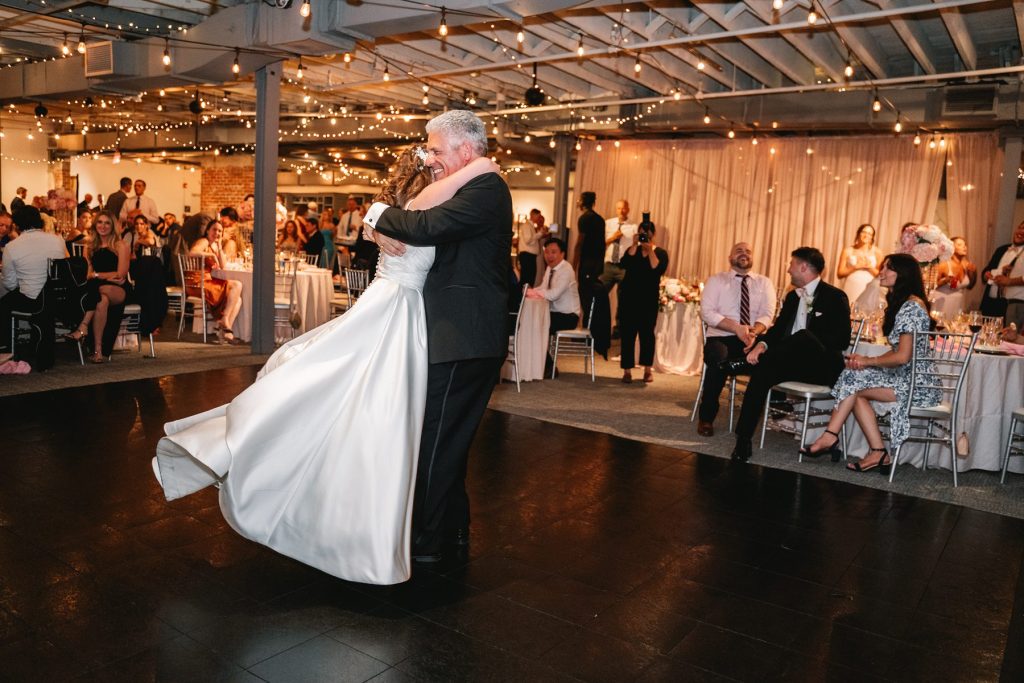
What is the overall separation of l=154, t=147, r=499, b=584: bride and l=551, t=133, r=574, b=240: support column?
398 inches

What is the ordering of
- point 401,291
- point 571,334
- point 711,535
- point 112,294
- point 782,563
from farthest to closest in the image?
point 571,334 → point 112,294 → point 711,535 → point 782,563 → point 401,291

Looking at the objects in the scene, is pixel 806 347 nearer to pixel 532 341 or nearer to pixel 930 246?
pixel 930 246

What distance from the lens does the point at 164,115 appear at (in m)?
15.8

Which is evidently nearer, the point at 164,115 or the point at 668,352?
the point at 668,352

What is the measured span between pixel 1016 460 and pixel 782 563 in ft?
9.41

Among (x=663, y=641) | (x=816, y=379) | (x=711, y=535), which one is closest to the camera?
(x=663, y=641)

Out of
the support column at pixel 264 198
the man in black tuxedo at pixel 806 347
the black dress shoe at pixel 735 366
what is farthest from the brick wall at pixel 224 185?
the man in black tuxedo at pixel 806 347

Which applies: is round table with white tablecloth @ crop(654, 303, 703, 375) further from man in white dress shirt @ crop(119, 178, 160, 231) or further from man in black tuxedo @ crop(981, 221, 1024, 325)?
man in white dress shirt @ crop(119, 178, 160, 231)

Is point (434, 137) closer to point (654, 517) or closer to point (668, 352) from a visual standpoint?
point (654, 517)

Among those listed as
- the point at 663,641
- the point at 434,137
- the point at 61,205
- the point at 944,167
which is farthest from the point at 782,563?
the point at 61,205

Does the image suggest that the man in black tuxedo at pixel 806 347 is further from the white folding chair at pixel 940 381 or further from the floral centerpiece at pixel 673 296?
the floral centerpiece at pixel 673 296

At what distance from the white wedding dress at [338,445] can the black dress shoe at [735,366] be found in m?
3.45

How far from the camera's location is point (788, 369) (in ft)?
17.9

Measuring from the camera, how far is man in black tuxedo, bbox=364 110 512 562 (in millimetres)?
3000
